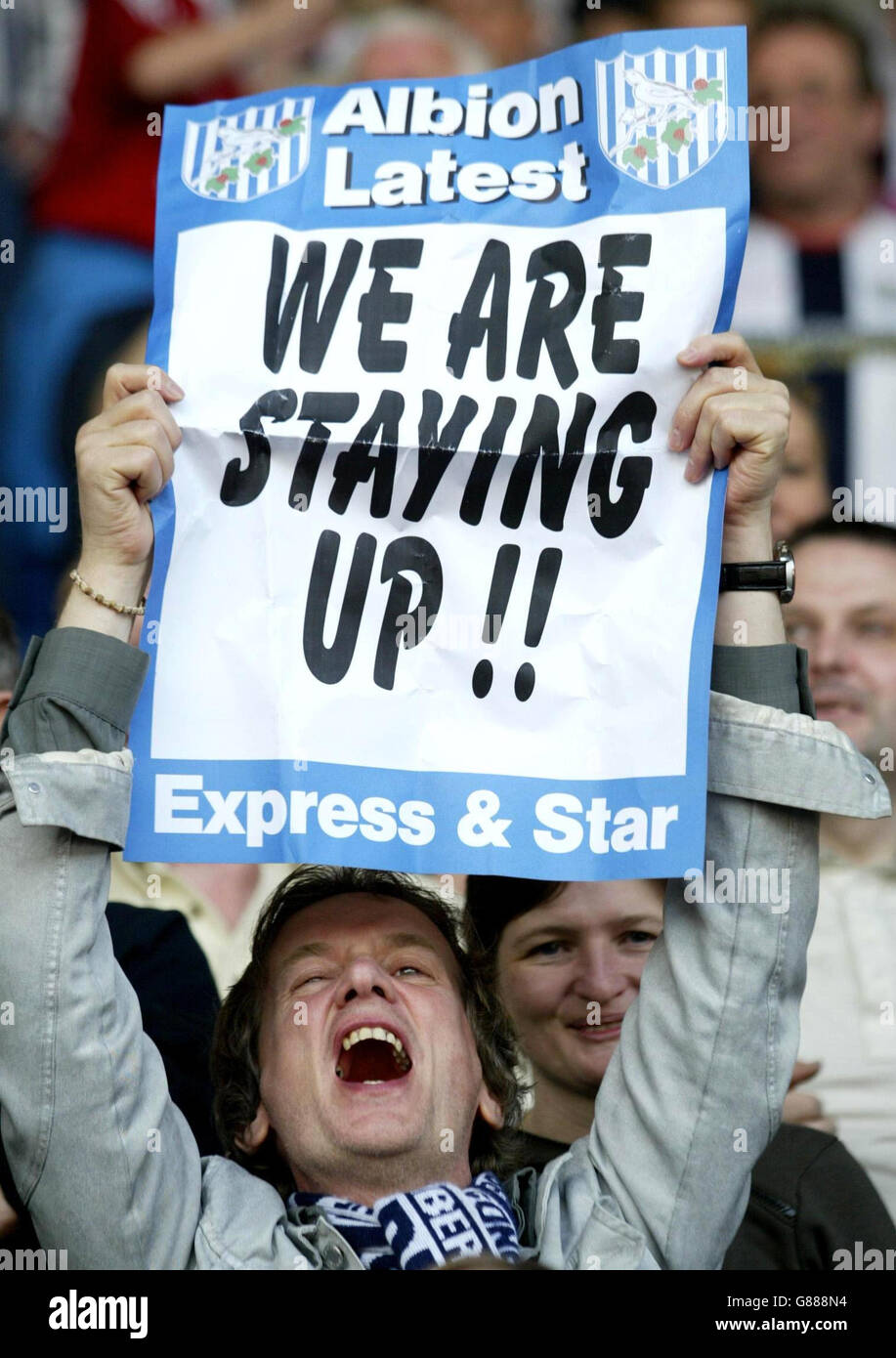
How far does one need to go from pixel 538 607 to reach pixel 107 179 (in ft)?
8.67

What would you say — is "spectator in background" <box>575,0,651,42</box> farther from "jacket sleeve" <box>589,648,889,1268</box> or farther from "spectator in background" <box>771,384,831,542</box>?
"jacket sleeve" <box>589,648,889,1268</box>

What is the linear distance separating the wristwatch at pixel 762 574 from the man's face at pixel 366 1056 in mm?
727

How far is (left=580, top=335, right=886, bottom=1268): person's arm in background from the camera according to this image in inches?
88.5

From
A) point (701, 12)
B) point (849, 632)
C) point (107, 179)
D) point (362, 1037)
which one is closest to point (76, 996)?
point (362, 1037)

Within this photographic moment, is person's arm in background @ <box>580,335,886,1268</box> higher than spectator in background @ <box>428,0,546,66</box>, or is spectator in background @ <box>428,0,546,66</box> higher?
spectator in background @ <box>428,0,546,66</box>

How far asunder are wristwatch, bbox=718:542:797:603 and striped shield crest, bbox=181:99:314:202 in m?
0.83

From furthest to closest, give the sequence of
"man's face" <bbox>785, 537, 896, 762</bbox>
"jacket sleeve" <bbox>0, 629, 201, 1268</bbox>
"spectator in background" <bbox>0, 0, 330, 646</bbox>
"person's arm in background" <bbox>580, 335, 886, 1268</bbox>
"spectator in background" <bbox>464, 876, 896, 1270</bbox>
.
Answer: "spectator in background" <bbox>0, 0, 330, 646</bbox> < "man's face" <bbox>785, 537, 896, 762</bbox> < "spectator in background" <bbox>464, 876, 896, 1270</bbox> < "person's arm in background" <bbox>580, 335, 886, 1268</bbox> < "jacket sleeve" <bbox>0, 629, 201, 1268</bbox>

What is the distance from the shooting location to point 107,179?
4.41 metres

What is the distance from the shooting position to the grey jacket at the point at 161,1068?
2150mm

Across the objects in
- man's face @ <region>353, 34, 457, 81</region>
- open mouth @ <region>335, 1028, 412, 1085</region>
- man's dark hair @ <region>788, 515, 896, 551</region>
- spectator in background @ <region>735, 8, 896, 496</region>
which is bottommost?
open mouth @ <region>335, 1028, 412, 1085</region>

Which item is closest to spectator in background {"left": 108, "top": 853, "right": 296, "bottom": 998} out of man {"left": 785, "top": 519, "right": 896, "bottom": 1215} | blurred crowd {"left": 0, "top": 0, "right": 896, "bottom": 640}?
man {"left": 785, "top": 519, "right": 896, "bottom": 1215}

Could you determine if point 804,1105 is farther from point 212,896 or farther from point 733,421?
point 733,421

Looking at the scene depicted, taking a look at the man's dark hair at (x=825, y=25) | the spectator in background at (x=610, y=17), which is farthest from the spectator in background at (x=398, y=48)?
the man's dark hair at (x=825, y=25)

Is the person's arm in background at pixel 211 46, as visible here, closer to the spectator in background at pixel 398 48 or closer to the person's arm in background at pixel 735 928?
the spectator in background at pixel 398 48
